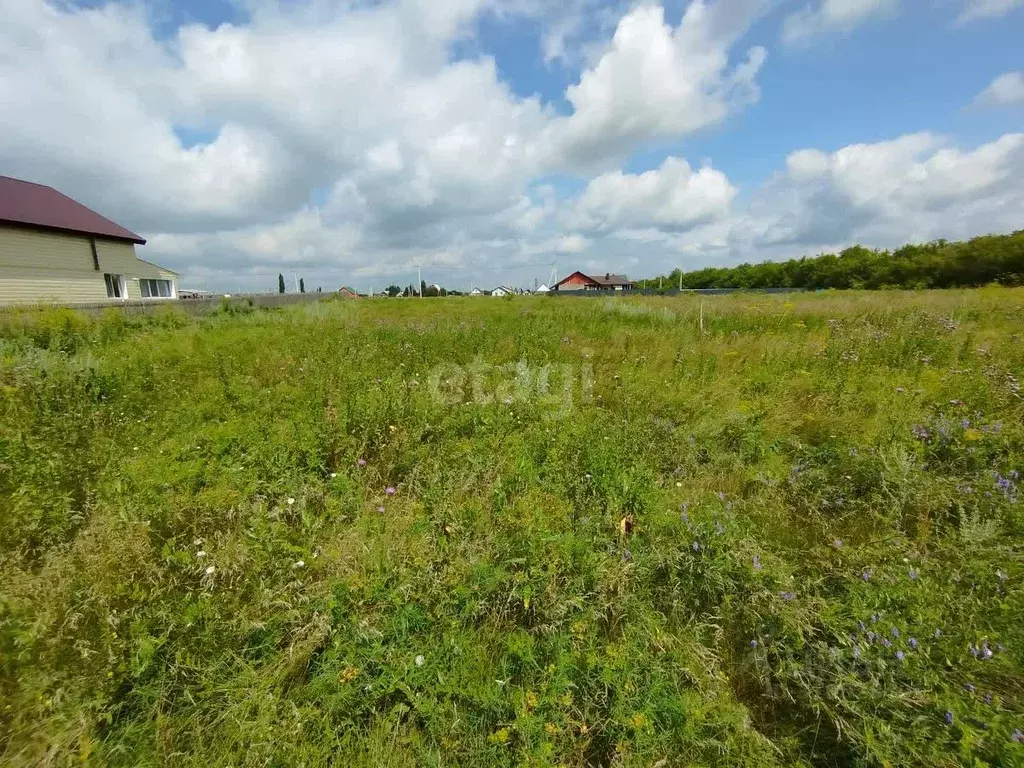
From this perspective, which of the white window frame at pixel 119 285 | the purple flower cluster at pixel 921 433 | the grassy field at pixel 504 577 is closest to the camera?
the grassy field at pixel 504 577

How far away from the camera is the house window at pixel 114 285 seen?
1772 centimetres

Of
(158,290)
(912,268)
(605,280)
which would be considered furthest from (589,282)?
(158,290)

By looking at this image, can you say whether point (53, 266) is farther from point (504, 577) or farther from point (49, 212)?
point (504, 577)

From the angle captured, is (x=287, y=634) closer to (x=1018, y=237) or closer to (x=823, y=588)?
(x=823, y=588)

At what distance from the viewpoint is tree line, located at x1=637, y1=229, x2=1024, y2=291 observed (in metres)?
24.5

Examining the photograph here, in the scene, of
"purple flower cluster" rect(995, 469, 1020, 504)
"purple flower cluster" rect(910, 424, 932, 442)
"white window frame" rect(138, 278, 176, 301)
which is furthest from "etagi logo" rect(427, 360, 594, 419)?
"white window frame" rect(138, 278, 176, 301)

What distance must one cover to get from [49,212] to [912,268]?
4997 centimetres

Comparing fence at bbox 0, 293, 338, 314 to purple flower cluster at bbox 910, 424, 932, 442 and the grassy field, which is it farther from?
purple flower cluster at bbox 910, 424, 932, 442

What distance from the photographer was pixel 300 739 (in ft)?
5.37

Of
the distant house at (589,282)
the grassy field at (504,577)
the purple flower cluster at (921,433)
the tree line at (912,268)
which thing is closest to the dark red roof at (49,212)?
the grassy field at (504,577)

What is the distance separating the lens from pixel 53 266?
600 inches

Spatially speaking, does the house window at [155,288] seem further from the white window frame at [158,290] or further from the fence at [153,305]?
the fence at [153,305]

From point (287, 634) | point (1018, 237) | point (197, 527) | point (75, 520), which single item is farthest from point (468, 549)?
point (1018, 237)

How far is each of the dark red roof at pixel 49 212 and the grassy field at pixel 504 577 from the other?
16.8 meters
